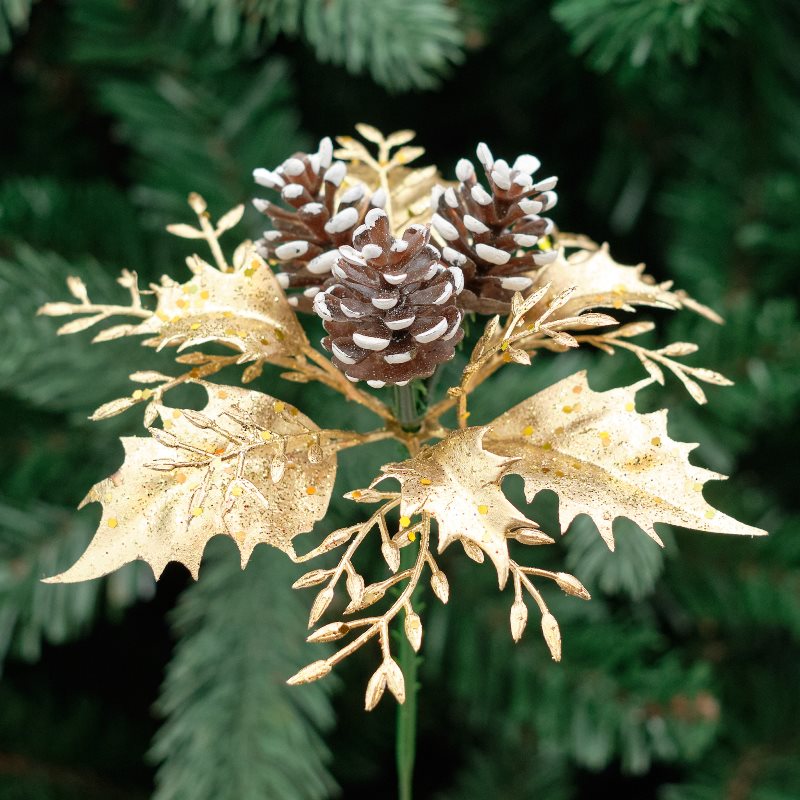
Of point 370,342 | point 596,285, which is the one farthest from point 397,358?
point 596,285

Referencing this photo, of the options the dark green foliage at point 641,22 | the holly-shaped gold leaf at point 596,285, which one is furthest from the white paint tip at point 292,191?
the dark green foliage at point 641,22

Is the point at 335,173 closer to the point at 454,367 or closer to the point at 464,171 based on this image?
the point at 464,171

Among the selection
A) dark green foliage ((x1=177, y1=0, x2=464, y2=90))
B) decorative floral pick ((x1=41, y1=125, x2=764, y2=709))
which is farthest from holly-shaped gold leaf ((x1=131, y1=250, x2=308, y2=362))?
dark green foliage ((x1=177, y1=0, x2=464, y2=90))

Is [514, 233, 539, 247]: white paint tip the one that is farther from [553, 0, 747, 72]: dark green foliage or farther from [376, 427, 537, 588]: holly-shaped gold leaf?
[553, 0, 747, 72]: dark green foliage

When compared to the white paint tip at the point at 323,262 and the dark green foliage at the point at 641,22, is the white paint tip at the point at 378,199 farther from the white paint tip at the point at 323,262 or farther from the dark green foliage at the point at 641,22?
the dark green foliage at the point at 641,22

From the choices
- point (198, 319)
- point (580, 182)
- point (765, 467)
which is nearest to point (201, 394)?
point (198, 319)

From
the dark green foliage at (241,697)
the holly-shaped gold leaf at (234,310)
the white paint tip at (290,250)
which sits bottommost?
the dark green foliage at (241,697)
